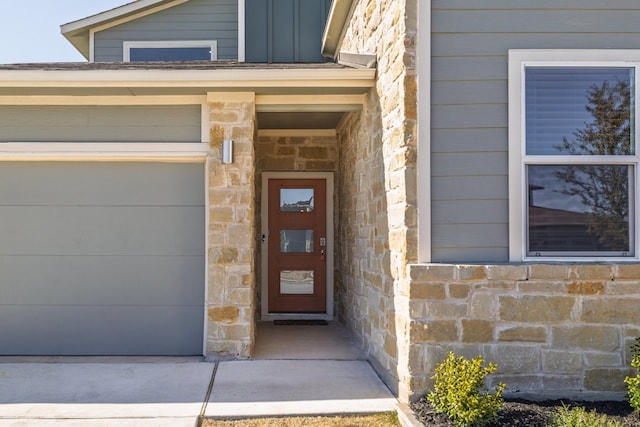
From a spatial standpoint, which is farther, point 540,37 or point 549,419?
point 540,37

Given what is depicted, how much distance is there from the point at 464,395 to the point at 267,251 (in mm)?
4304

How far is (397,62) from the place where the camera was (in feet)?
12.6

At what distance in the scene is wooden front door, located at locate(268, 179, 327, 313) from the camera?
7.04 m

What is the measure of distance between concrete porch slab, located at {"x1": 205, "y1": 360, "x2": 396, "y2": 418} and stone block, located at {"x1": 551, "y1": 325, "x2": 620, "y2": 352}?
1375 mm

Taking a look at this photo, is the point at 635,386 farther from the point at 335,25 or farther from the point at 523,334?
the point at 335,25

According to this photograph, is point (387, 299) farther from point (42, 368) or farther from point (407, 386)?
point (42, 368)

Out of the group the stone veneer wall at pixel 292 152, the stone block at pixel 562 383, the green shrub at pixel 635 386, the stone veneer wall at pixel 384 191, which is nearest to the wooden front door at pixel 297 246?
the stone veneer wall at pixel 292 152

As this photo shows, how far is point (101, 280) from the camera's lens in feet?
16.3

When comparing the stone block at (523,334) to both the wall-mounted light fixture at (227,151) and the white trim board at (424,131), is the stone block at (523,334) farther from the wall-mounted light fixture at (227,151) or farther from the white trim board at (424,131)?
the wall-mounted light fixture at (227,151)

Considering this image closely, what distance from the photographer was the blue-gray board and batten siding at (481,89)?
3693mm

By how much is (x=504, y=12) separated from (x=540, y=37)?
0.34 meters

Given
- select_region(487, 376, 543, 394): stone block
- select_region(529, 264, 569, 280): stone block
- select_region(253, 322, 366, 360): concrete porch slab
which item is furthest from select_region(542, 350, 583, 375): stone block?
select_region(253, 322, 366, 360): concrete porch slab

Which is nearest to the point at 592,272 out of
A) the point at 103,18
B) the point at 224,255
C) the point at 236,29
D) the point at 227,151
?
the point at 224,255

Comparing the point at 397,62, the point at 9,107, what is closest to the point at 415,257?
the point at 397,62
